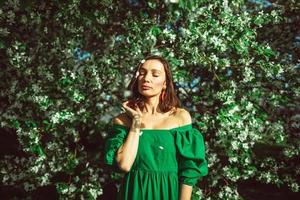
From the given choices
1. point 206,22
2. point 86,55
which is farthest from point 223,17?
point 86,55

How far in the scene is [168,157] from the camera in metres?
2.94

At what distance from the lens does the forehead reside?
3.12 m

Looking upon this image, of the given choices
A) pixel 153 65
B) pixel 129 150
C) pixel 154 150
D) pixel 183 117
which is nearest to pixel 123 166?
pixel 129 150

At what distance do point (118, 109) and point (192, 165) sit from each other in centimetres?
419

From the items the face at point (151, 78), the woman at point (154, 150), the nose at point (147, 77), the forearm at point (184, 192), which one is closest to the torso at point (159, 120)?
the woman at point (154, 150)

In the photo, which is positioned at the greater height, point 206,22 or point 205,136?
point 206,22

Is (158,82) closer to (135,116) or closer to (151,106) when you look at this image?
(151,106)

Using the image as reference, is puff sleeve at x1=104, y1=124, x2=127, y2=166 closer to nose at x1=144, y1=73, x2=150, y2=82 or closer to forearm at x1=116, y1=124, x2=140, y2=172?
forearm at x1=116, y1=124, x2=140, y2=172

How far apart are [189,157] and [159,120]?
0.36 m

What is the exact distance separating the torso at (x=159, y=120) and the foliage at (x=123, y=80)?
221 cm

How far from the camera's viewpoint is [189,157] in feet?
9.66

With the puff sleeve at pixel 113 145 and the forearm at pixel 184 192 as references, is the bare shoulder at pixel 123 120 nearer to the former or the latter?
the puff sleeve at pixel 113 145

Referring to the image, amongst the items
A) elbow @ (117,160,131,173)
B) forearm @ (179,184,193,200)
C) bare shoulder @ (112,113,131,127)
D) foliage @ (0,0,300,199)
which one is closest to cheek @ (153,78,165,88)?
bare shoulder @ (112,113,131,127)

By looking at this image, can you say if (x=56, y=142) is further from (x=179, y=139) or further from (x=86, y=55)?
(x=179, y=139)
